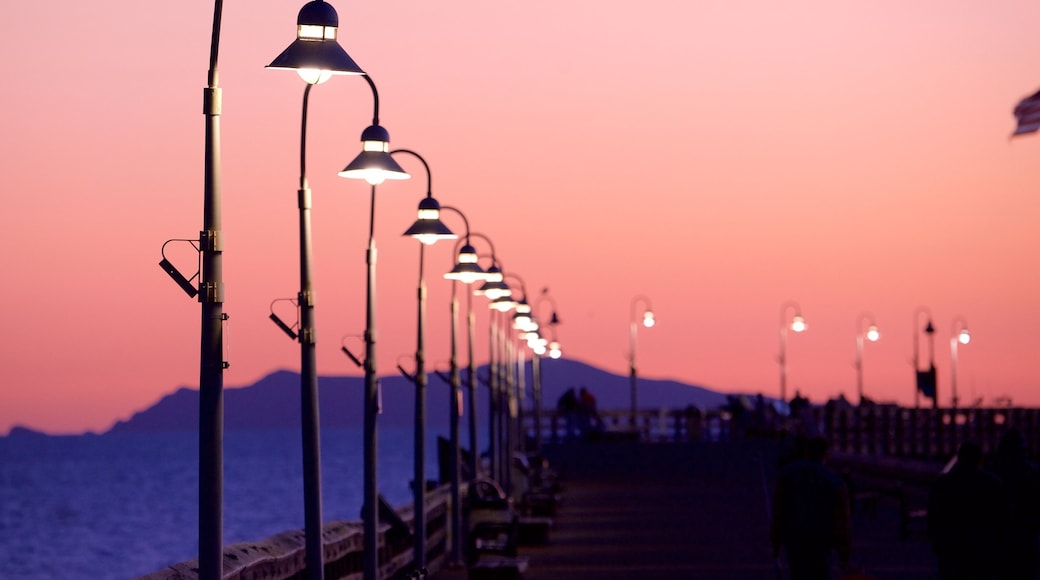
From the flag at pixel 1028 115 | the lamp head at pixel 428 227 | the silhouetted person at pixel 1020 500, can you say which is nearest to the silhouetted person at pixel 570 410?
the lamp head at pixel 428 227

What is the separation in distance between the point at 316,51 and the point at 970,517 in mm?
7651

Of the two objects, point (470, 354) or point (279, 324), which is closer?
point (279, 324)

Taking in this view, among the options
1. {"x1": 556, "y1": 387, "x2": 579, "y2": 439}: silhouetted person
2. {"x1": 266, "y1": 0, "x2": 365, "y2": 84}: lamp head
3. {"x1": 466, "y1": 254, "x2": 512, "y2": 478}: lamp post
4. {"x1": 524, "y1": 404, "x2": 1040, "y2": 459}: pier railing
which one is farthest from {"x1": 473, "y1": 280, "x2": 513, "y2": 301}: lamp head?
{"x1": 556, "y1": 387, "x2": 579, "y2": 439}: silhouetted person

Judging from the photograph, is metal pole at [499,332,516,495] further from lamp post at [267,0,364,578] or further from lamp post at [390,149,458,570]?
lamp post at [267,0,364,578]

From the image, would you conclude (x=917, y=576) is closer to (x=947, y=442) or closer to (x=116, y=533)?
(x=947, y=442)

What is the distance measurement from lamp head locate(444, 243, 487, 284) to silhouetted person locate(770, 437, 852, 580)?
1186 centimetres

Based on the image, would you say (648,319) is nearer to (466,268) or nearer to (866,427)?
(866,427)

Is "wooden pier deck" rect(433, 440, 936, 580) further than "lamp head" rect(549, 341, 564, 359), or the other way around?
"lamp head" rect(549, 341, 564, 359)

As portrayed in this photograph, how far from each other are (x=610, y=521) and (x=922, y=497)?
6.85 m

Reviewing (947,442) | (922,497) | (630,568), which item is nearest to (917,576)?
(630,568)

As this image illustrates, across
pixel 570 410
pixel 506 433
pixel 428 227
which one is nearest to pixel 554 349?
pixel 570 410

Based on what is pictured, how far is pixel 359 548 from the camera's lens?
23328mm

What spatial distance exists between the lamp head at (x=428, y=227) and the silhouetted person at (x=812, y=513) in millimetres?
7749

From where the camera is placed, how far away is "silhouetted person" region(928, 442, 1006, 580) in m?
19.2
